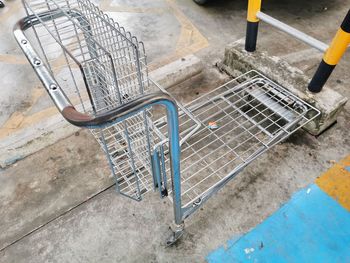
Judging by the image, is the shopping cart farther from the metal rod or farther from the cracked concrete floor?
the metal rod

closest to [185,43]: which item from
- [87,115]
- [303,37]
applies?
[303,37]

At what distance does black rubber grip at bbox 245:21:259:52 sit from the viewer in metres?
2.87

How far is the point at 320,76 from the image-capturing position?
2469 millimetres

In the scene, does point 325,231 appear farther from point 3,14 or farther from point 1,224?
point 3,14

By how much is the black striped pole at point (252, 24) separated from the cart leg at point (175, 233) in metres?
1.92

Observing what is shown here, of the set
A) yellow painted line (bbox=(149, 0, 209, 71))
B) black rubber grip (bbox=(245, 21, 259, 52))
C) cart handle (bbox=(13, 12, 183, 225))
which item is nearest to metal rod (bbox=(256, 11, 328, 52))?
black rubber grip (bbox=(245, 21, 259, 52))

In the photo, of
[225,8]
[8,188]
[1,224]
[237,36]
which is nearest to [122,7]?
[225,8]

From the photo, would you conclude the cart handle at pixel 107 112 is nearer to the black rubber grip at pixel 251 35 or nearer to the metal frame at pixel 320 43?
the metal frame at pixel 320 43

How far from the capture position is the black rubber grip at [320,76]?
7.85ft

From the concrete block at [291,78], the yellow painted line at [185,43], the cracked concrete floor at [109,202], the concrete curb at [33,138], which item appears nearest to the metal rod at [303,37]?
the concrete block at [291,78]

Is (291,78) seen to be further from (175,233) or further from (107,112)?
(107,112)

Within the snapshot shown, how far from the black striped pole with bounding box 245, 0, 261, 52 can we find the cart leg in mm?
1920

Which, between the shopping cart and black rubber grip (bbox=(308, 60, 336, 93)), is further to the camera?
black rubber grip (bbox=(308, 60, 336, 93))

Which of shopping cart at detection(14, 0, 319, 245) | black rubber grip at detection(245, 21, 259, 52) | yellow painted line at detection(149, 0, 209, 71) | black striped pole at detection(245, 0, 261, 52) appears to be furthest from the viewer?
Answer: yellow painted line at detection(149, 0, 209, 71)
